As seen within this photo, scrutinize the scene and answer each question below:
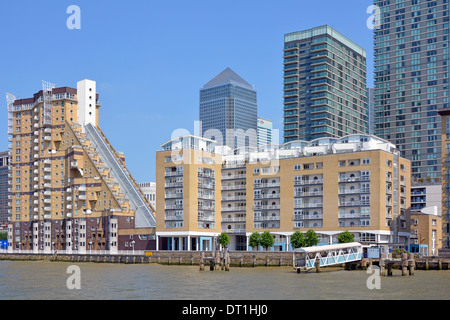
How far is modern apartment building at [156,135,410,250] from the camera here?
494 feet

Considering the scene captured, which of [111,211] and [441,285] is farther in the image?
[111,211]

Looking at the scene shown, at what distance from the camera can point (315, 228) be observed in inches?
6152

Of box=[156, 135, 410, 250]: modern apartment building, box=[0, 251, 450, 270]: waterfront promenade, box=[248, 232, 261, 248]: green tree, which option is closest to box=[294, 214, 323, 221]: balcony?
box=[156, 135, 410, 250]: modern apartment building

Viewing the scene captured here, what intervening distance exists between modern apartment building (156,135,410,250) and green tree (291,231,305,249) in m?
6.26

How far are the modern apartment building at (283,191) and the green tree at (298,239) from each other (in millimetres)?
6260

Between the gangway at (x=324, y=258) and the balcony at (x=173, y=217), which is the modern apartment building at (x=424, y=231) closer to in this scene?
the balcony at (x=173, y=217)

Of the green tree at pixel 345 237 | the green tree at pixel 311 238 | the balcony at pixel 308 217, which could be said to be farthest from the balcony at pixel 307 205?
the green tree at pixel 345 237

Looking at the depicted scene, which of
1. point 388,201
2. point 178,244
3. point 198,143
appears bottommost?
point 178,244

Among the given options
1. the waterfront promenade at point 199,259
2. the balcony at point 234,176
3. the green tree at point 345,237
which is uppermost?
the balcony at point 234,176

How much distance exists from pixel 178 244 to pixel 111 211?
2470cm

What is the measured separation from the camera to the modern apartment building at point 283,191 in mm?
150500

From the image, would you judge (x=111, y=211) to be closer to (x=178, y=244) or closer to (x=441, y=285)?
(x=178, y=244)
